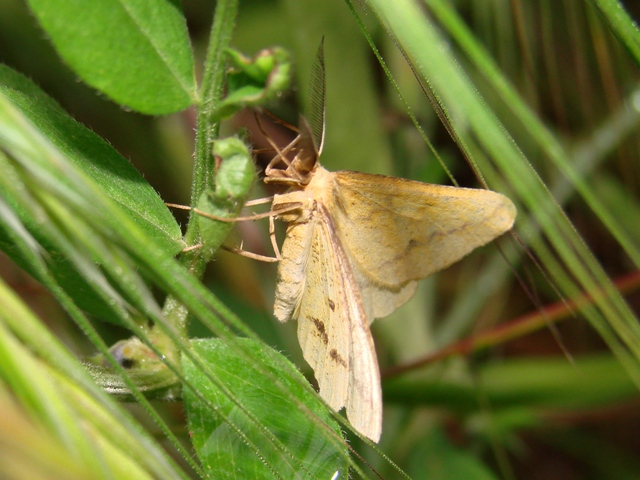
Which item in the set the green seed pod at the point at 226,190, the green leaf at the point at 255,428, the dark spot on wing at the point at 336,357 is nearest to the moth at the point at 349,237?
the dark spot on wing at the point at 336,357

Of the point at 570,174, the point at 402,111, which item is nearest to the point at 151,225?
the point at 570,174

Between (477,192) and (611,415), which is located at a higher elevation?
(477,192)

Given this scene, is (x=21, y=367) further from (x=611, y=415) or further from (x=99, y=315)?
(x=611, y=415)

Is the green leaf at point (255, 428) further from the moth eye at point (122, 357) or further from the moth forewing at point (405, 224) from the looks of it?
the moth forewing at point (405, 224)

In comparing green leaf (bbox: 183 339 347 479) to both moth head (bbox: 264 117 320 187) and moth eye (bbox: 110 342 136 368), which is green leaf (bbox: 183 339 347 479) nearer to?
moth eye (bbox: 110 342 136 368)

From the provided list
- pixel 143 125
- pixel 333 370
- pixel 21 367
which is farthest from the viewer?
pixel 143 125

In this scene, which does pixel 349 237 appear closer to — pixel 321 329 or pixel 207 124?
pixel 321 329
